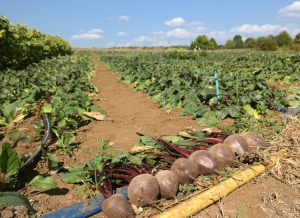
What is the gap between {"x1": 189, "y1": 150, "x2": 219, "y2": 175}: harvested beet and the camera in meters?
2.44

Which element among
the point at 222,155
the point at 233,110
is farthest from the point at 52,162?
the point at 233,110

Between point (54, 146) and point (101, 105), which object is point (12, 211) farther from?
point (101, 105)

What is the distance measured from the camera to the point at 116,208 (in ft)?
6.23

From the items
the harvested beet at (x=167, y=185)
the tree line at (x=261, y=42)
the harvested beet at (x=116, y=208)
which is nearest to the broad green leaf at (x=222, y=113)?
the harvested beet at (x=167, y=185)

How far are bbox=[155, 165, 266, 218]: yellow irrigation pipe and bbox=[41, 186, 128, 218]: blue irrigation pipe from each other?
49cm

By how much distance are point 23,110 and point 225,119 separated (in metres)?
3.24

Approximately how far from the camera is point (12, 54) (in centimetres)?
1341

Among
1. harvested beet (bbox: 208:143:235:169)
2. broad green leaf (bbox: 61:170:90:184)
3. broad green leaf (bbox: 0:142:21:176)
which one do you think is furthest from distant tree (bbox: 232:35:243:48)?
broad green leaf (bbox: 0:142:21:176)

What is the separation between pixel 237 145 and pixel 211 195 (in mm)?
726

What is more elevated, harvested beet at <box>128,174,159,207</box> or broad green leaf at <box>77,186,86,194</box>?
harvested beet at <box>128,174,159,207</box>

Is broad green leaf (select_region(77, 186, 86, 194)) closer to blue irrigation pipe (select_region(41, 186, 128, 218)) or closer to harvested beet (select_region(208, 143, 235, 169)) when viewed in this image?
blue irrigation pipe (select_region(41, 186, 128, 218))

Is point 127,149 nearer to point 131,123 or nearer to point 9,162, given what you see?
point 131,123

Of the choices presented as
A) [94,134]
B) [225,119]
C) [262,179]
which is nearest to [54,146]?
[94,134]

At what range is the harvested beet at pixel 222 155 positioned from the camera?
2543 millimetres
